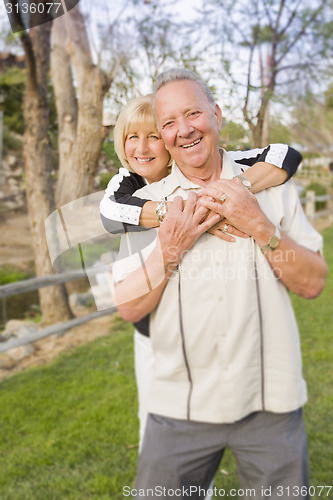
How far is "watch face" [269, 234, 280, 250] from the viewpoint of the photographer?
0.91 metres

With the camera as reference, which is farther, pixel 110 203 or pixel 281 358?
pixel 281 358

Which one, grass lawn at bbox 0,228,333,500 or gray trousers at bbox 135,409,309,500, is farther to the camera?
grass lawn at bbox 0,228,333,500

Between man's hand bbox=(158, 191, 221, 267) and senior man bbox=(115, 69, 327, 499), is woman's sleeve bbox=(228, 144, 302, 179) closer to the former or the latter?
senior man bbox=(115, 69, 327, 499)

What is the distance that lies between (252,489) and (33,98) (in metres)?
4.24

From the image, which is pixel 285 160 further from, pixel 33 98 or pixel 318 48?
pixel 33 98

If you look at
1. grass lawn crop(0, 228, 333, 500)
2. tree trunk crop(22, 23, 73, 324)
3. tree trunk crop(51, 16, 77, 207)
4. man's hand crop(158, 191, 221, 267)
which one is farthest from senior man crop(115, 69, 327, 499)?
tree trunk crop(22, 23, 73, 324)

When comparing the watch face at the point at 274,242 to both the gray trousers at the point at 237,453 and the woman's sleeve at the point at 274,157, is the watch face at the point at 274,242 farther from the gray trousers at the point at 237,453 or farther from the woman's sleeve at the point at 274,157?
the gray trousers at the point at 237,453

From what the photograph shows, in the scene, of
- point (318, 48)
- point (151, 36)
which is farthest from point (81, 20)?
point (318, 48)

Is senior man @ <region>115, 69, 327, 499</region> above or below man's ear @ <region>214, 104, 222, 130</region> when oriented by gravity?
below

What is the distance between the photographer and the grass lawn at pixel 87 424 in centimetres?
264

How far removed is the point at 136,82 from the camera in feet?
2.81

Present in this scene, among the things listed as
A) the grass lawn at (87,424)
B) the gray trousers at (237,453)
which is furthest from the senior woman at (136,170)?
the grass lawn at (87,424)

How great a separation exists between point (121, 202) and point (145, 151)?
91 millimetres

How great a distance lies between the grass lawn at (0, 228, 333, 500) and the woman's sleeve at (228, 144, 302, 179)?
212 centimetres
